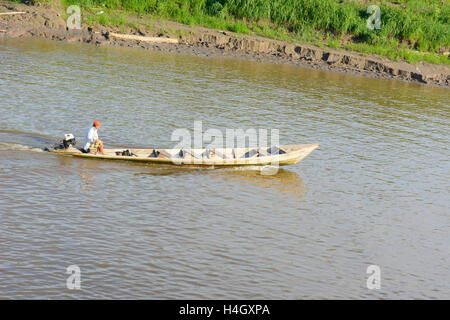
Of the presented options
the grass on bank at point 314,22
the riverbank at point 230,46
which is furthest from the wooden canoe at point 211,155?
the grass on bank at point 314,22

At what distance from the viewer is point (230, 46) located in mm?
35625

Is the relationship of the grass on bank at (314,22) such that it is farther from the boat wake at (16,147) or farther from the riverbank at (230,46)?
the boat wake at (16,147)

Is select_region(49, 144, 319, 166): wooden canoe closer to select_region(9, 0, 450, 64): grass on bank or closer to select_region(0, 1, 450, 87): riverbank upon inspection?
select_region(0, 1, 450, 87): riverbank

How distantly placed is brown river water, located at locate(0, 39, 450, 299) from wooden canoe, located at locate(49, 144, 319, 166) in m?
0.30

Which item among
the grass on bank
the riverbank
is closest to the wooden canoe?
the riverbank

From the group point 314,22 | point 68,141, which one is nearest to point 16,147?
point 68,141

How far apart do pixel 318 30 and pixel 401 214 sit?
2438 cm

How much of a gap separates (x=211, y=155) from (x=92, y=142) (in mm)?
3537

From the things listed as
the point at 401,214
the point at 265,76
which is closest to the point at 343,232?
the point at 401,214

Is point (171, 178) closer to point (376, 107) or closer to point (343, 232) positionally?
point (343, 232)

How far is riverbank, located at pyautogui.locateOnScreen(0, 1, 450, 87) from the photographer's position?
3338 cm

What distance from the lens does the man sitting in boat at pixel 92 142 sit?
54.9ft

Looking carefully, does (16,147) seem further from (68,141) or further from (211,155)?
(211,155)
